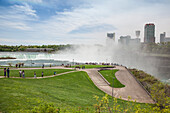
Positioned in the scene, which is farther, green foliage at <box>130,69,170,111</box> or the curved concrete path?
the curved concrete path

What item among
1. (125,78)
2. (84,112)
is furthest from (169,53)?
(84,112)

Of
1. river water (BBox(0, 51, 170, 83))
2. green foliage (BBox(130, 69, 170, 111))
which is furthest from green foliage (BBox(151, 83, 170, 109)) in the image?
river water (BBox(0, 51, 170, 83))

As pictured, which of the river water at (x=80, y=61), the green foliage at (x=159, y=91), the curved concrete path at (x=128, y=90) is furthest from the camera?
the river water at (x=80, y=61)

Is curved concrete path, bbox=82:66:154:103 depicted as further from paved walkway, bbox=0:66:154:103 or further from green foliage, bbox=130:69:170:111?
green foliage, bbox=130:69:170:111

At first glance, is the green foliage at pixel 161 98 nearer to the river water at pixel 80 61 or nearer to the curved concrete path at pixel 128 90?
the curved concrete path at pixel 128 90

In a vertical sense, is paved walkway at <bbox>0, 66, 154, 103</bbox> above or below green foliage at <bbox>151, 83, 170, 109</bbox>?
below

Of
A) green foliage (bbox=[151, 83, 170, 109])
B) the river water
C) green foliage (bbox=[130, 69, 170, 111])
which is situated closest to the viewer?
green foliage (bbox=[151, 83, 170, 109])

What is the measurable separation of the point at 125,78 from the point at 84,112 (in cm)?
2528

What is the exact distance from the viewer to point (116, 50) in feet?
516

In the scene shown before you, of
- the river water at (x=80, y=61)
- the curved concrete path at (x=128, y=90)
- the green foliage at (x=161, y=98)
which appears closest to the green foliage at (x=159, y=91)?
the green foliage at (x=161, y=98)

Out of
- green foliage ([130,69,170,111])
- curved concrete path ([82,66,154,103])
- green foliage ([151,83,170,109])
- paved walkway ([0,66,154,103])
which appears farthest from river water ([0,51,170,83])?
green foliage ([151,83,170,109])

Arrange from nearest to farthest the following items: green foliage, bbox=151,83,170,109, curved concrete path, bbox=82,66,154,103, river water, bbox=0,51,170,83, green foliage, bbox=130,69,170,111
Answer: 1. green foliage, bbox=151,83,170,109
2. green foliage, bbox=130,69,170,111
3. curved concrete path, bbox=82,66,154,103
4. river water, bbox=0,51,170,83

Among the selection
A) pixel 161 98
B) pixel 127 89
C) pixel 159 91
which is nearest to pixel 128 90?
pixel 127 89

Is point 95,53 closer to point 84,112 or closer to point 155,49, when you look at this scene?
point 155,49
